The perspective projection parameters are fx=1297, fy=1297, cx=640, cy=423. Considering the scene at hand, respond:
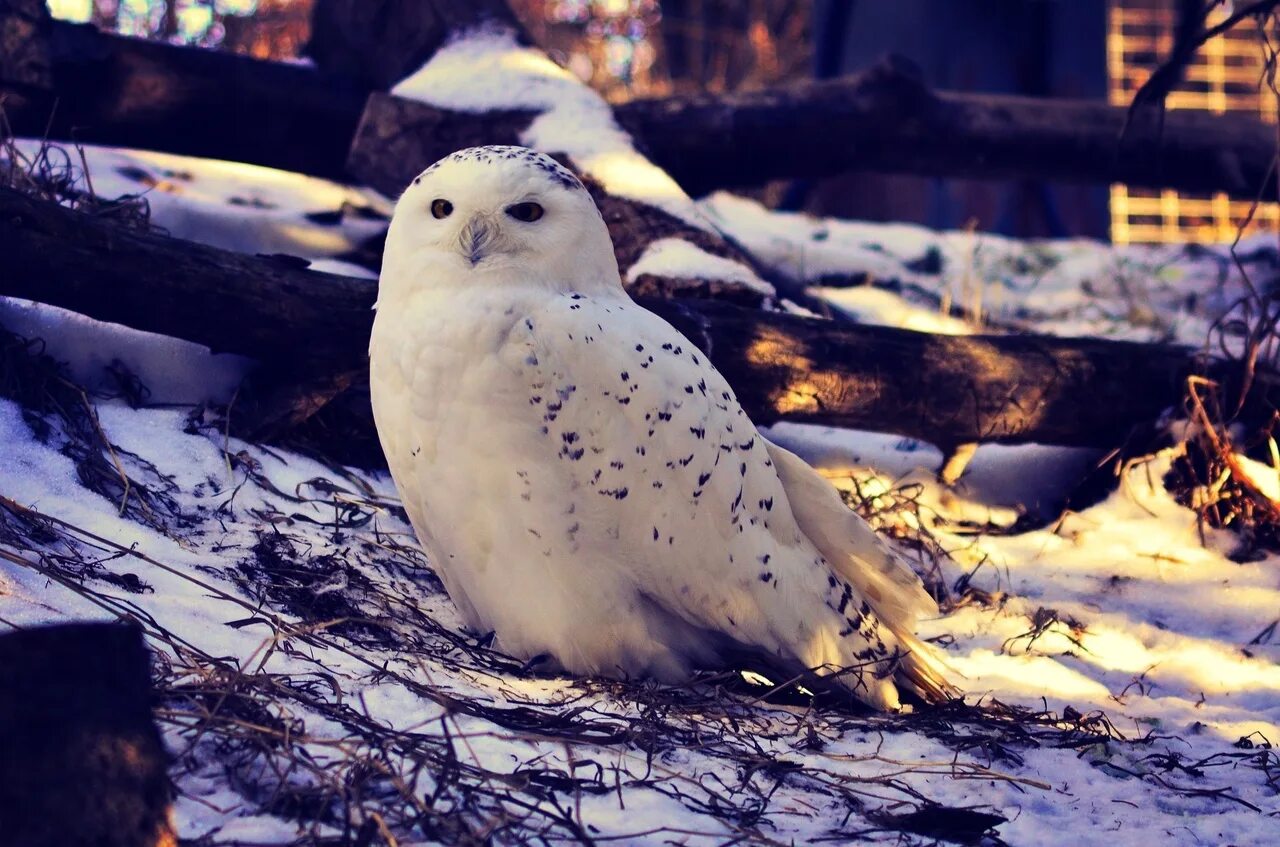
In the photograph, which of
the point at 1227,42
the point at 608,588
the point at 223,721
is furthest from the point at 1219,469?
the point at 1227,42

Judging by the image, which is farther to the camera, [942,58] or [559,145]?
[942,58]

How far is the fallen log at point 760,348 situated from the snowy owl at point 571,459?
25.0 inches

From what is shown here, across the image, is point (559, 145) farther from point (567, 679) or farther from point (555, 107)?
point (567, 679)

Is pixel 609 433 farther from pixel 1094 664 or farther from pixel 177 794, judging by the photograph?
pixel 1094 664

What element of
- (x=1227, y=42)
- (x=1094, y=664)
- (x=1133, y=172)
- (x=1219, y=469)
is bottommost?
(x=1094, y=664)

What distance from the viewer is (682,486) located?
Answer: 287 centimetres

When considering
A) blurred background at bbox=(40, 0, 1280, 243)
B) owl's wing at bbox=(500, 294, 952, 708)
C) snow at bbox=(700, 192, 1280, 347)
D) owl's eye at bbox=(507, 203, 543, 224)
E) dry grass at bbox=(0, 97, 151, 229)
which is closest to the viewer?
owl's wing at bbox=(500, 294, 952, 708)

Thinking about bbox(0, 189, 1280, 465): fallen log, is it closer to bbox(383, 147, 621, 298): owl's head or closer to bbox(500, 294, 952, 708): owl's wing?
bbox(383, 147, 621, 298): owl's head

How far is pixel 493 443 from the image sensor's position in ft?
9.11

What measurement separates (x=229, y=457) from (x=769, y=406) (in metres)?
1.56

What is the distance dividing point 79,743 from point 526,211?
1.68 meters

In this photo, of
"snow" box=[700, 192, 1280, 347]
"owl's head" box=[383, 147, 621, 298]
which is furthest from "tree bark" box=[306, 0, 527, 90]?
"owl's head" box=[383, 147, 621, 298]

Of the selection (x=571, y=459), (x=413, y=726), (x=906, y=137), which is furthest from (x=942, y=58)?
(x=413, y=726)

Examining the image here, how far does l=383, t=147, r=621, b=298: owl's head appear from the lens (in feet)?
9.37
